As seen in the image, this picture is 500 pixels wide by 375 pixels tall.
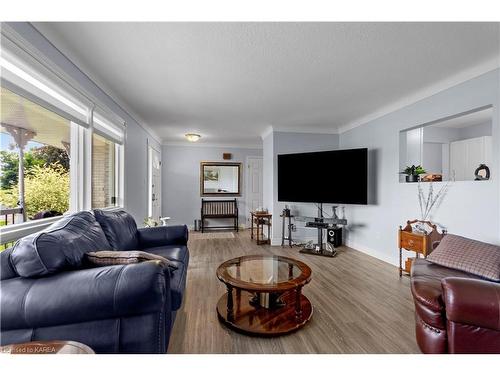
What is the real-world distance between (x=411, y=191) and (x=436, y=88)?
1.30 metres

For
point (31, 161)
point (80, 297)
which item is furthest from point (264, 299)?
point (31, 161)

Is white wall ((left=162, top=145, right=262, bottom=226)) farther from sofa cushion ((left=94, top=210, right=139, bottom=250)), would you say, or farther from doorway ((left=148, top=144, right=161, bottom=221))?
sofa cushion ((left=94, top=210, right=139, bottom=250))

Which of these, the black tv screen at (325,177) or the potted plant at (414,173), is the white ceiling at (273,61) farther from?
the potted plant at (414,173)

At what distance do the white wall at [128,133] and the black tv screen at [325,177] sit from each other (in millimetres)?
2518

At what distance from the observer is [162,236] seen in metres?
2.69

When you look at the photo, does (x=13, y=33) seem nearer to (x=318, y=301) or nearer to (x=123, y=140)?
(x=123, y=140)

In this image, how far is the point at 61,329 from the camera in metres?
1.15

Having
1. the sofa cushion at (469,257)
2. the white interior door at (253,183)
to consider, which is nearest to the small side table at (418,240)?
the sofa cushion at (469,257)

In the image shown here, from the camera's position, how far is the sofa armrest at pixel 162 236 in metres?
2.64

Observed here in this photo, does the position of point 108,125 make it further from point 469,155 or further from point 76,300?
point 469,155

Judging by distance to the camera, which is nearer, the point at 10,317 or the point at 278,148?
Answer: the point at 10,317

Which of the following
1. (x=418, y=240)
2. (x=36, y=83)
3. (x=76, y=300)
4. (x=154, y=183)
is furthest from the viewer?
(x=154, y=183)

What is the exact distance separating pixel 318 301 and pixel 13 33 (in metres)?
3.07
